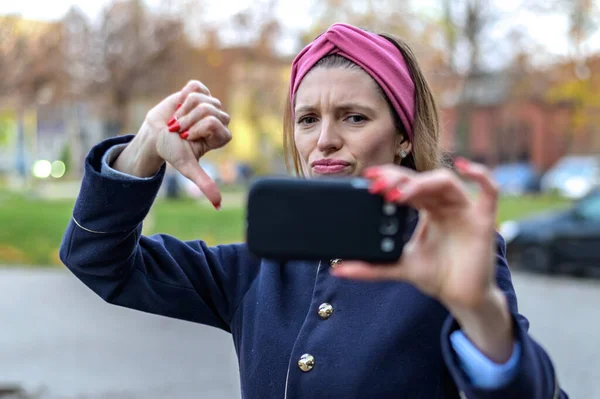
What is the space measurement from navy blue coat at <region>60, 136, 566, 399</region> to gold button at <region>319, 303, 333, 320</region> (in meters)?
0.01

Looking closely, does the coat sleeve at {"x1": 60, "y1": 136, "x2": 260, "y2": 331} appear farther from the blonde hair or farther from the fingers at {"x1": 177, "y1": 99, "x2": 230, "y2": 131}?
the blonde hair

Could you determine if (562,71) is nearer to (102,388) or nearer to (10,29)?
(10,29)

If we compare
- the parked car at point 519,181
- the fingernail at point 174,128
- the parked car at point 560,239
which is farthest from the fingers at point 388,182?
the parked car at point 519,181

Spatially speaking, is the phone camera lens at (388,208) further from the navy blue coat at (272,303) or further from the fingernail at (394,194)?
the navy blue coat at (272,303)

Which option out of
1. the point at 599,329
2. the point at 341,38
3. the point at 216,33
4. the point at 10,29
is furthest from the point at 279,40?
the point at 341,38

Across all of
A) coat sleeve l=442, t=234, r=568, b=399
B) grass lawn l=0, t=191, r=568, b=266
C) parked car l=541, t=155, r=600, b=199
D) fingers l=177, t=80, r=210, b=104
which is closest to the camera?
coat sleeve l=442, t=234, r=568, b=399

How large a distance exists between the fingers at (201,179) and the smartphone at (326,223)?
53 centimetres

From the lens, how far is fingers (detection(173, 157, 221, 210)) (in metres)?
1.83

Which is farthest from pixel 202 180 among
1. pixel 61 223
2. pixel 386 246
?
pixel 61 223

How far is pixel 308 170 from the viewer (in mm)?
1957

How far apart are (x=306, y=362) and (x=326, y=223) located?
0.63 meters

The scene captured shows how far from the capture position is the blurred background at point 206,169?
7477mm

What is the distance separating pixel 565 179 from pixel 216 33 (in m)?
15.1

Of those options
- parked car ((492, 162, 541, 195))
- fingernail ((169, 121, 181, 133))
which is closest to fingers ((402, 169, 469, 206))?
→ fingernail ((169, 121, 181, 133))
